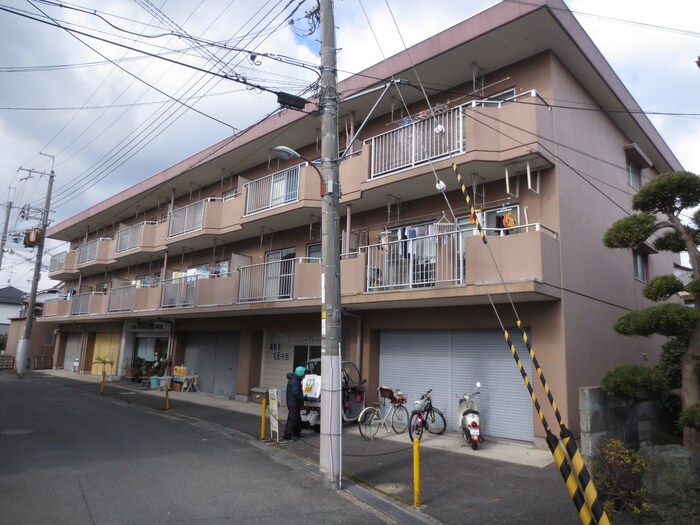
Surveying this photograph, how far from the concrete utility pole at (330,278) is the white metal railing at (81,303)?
2033 centimetres

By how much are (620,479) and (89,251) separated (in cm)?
2687

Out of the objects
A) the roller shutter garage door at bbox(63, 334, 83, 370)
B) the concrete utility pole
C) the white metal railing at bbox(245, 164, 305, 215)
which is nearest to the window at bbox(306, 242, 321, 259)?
the white metal railing at bbox(245, 164, 305, 215)

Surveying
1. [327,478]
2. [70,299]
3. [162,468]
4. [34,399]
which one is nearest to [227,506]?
[327,478]

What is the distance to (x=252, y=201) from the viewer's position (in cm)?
1550

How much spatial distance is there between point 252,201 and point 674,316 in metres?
11.9

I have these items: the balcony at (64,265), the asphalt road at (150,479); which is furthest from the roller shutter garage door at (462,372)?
the balcony at (64,265)

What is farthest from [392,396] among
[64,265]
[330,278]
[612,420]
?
[64,265]

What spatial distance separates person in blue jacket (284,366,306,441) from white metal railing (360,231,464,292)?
2.70 meters

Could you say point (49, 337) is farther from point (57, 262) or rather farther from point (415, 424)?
point (415, 424)

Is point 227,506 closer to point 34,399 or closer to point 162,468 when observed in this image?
point 162,468

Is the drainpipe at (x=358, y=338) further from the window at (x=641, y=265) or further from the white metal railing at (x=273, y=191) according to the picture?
the window at (x=641, y=265)

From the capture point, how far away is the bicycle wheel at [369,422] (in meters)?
10.4

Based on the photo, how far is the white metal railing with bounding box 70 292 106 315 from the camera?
2412 centimetres

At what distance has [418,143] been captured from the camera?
11.0 meters
